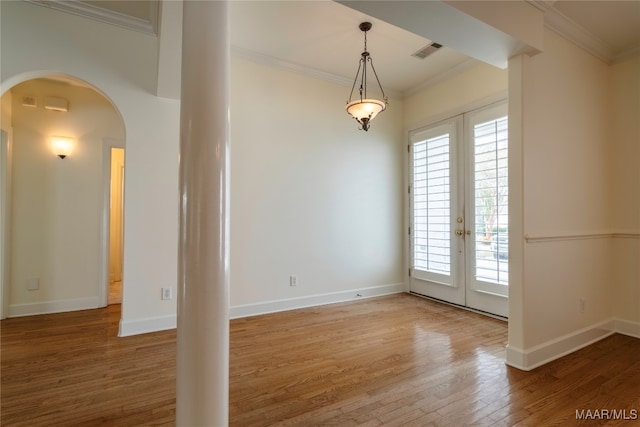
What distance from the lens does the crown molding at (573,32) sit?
2.54 m

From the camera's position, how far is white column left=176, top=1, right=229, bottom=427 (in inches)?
49.4

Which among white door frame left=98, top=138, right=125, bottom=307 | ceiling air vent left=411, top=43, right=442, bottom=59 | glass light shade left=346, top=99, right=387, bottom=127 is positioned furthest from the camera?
white door frame left=98, top=138, right=125, bottom=307

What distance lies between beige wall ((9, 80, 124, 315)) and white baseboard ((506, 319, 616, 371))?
4.86 metres

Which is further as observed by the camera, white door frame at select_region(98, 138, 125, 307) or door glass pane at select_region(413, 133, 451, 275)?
door glass pane at select_region(413, 133, 451, 275)

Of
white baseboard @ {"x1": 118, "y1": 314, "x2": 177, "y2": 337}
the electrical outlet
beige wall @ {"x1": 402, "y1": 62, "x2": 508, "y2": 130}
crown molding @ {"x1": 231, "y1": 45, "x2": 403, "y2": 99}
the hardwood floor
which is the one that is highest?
crown molding @ {"x1": 231, "y1": 45, "x2": 403, "y2": 99}

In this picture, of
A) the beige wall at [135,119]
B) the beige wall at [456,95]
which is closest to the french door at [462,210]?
the beige wall at [456,95]

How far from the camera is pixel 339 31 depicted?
3322 mm

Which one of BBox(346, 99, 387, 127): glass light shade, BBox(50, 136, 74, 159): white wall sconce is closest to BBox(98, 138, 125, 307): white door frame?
BBox(50, 136, 74, 159): white wall sconce

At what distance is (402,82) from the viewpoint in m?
4.59

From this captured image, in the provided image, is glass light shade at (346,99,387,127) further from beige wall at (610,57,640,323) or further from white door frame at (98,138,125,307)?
white door frame at (98,138,125,307)

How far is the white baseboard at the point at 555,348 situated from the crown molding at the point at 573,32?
274cm

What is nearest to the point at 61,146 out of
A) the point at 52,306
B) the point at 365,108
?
the point at 52,306

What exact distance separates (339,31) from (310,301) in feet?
10.8

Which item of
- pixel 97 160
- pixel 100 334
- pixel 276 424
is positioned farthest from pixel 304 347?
pixel 97 160
